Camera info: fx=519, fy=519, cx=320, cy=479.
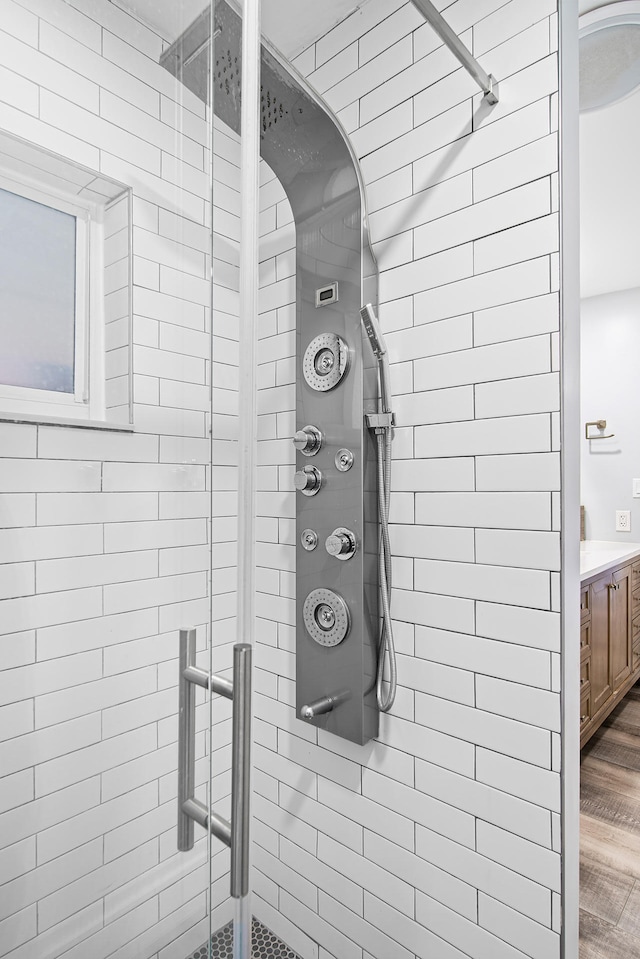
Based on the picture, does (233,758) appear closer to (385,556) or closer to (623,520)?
(385,556)

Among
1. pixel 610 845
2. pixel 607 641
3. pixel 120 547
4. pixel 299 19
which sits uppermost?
pixel 299 19

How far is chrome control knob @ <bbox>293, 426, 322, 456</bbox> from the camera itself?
1.38 metres

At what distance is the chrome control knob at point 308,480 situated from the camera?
1.36 metres

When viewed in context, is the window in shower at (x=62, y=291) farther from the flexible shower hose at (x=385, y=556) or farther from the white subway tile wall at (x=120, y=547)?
the flexible shower hose at (x=385, y=556)

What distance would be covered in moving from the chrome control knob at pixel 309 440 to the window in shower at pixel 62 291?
2.64 feet

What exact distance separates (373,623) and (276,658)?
1.53ft

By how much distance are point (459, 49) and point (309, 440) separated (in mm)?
878

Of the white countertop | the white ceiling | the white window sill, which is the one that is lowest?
the white countertop

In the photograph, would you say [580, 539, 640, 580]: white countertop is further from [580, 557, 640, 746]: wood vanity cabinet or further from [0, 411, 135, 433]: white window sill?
[0, 411, 135, 433]: white window sill

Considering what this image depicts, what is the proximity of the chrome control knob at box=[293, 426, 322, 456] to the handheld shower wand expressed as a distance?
0.16 m

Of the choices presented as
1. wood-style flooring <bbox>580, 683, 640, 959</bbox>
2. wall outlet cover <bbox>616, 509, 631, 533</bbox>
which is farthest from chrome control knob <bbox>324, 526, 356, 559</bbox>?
wall outlet cover <bbox>616, 509, 631, 533</bbox>

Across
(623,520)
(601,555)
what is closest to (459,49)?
(601,555)

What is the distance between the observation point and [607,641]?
2.73m

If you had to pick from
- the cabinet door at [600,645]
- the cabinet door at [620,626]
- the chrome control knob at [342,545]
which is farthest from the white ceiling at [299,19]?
the cabinet door at [620,626]
